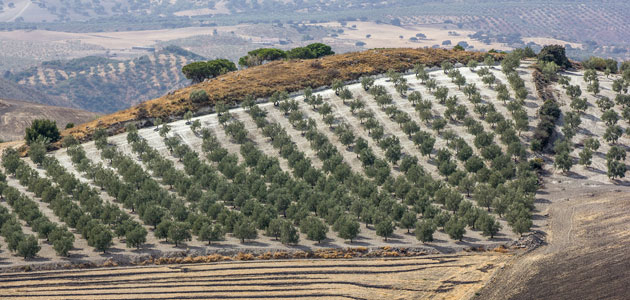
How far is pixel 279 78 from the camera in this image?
13862cm

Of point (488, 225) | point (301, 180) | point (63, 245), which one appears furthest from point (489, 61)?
point (63, 245)

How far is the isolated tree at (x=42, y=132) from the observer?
118 m

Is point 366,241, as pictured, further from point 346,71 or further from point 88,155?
point 346,71

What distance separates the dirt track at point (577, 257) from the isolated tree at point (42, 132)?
8340 cm

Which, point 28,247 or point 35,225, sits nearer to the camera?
point 28,247

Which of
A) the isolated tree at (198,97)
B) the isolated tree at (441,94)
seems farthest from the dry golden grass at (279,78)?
the isolated tree at (441,94)

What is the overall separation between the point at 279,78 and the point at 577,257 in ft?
258

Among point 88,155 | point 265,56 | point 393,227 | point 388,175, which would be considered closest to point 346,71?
point 265,56

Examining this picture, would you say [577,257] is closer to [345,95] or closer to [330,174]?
[330,174]

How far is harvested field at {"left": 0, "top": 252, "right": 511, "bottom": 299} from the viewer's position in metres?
68.1

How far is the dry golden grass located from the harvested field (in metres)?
52.7

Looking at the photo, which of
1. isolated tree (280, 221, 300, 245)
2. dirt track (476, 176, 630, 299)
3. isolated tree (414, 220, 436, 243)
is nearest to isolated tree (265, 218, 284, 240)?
isolated tree (280, 221, 300, 245)

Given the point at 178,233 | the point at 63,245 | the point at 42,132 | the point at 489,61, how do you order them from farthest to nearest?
1. the point at 489,61
2. the point at 42,132
3. the point at 178,233
4. the point at 63,245

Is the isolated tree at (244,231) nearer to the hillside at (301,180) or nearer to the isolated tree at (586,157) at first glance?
the hillside at (301,180)
